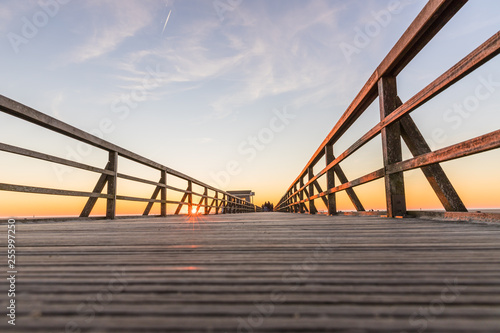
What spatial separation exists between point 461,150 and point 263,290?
1497mm

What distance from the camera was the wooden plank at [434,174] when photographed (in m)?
1.95

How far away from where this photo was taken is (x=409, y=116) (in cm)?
236

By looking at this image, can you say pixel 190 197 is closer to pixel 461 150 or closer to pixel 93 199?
pixel 93 199

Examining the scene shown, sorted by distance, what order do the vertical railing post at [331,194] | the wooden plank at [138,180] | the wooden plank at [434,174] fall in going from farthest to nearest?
1. the vertical railing post at [331,194]
2. the wooden plank at [138,180]
3. the wooden plank at [434,174]

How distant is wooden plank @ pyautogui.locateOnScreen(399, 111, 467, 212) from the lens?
6.39ft

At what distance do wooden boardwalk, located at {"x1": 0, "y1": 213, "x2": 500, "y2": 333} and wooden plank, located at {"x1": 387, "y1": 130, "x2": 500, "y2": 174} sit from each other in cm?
64

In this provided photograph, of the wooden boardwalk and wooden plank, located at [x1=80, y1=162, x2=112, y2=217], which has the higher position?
wooden plank, located at [x1=80, y1=162, x2=112, y2=217]

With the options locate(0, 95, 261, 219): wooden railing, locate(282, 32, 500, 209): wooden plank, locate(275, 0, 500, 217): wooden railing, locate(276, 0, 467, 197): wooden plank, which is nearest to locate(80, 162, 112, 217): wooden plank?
locate(0, 95, 261, 219): wooden railing

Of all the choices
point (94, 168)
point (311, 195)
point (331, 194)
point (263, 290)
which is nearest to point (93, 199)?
point (94, 168)

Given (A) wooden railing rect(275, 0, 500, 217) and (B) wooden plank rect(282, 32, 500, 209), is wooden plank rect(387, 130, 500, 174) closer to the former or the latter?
(A) wooden railing rect(275, 0, 500, 217)

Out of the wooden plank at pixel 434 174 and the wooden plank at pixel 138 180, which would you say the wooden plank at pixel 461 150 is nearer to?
the wooden plank at pixel 434 174

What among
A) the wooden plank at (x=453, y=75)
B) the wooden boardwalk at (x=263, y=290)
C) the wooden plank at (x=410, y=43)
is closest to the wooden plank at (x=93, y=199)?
A: the wooden boardwalk at (x=263, y=290)

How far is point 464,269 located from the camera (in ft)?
2.27

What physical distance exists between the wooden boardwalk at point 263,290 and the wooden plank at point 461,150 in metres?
0.64
